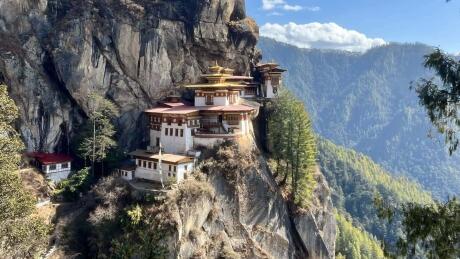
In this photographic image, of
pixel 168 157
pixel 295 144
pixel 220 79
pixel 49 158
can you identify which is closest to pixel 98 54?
pixel 49 158

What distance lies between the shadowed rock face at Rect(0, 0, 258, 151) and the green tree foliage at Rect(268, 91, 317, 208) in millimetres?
13476

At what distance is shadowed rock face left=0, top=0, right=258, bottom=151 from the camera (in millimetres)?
45281

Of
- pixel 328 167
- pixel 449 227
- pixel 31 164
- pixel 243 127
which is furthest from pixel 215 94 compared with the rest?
pixel 328 167

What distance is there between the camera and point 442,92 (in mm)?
12414

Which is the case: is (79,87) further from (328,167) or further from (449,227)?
(328,167)

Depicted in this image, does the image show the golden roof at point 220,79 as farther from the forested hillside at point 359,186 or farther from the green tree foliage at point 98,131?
the forested hillside at point 359,186

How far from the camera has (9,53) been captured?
1729 inches

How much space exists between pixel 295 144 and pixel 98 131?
2236 centimetres

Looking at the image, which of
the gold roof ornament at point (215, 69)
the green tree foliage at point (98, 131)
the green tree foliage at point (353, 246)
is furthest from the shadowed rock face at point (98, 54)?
the green tree foliage at point (353, 246)

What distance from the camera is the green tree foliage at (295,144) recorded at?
48.2 m

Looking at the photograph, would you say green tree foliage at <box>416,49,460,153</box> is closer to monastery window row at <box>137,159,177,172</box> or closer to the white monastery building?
monastery window row at <box>137,159,177,172</box>

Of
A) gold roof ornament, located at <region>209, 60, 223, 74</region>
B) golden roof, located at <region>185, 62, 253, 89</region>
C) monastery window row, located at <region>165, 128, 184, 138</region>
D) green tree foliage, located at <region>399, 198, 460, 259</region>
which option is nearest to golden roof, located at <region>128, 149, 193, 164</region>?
monastery window row, located at <region>165, 128, 184, 138</region>

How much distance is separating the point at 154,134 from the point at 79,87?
10028 mm

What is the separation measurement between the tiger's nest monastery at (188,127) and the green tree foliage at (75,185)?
14.0 feet
